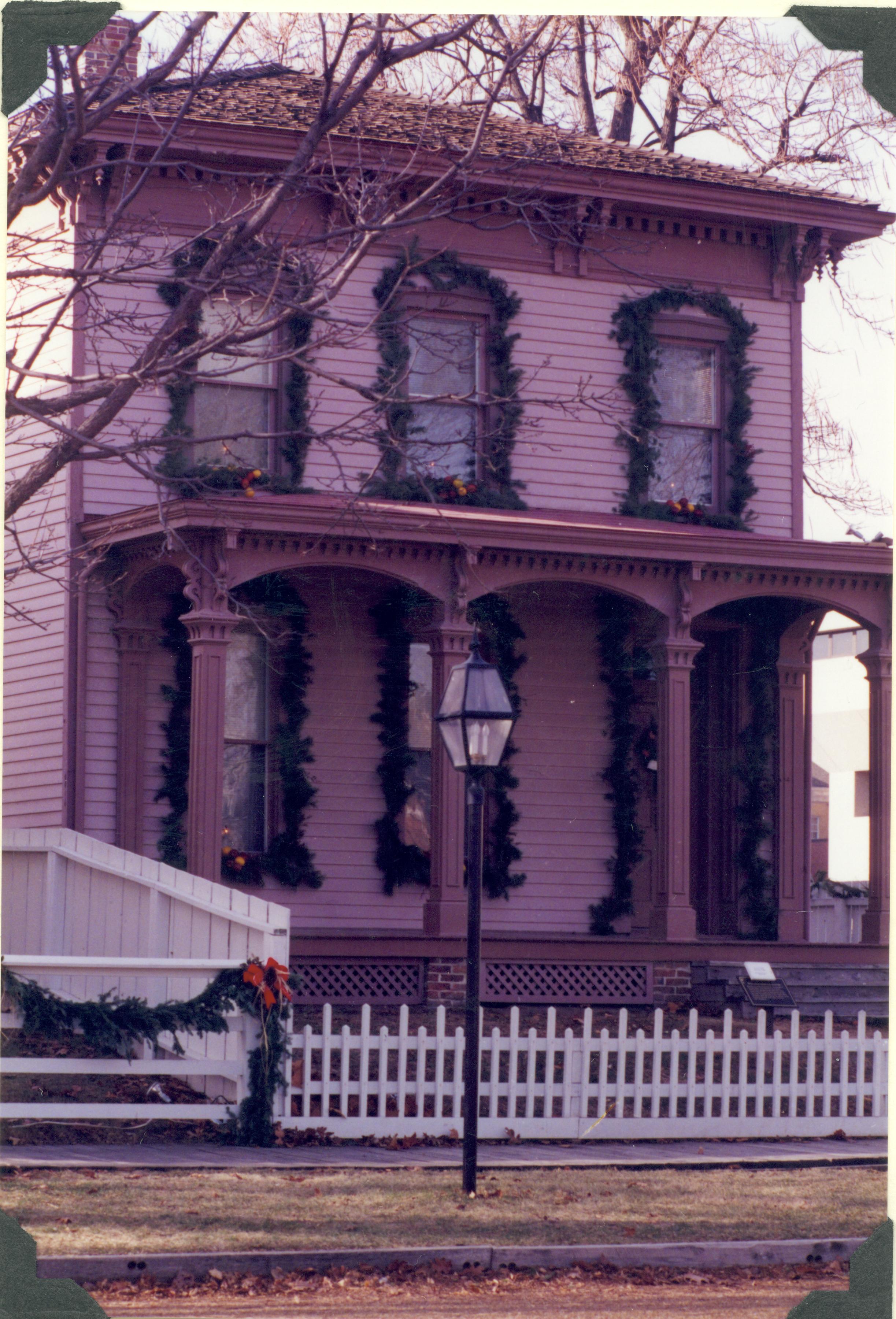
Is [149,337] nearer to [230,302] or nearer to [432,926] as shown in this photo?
[230,302]

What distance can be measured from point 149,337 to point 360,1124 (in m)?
7.49

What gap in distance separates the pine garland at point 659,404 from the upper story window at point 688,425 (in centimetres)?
12

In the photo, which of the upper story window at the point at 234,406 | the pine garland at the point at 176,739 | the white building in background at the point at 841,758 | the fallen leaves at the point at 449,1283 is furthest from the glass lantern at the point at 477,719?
the white building in background at the point at 841,758

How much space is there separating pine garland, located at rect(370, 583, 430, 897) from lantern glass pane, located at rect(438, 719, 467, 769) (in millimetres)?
6295

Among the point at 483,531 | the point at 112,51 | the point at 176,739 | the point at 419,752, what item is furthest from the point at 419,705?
the point at 112,51

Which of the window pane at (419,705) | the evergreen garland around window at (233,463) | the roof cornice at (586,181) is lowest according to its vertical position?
the window pane at (419,705)

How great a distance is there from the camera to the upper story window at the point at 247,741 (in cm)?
1561

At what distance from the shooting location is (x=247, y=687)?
15.8 m

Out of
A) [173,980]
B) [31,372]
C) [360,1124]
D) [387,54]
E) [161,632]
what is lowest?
[360,1124]

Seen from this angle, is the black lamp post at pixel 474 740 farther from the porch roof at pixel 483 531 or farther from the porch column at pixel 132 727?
the porch column at pixel 132 727

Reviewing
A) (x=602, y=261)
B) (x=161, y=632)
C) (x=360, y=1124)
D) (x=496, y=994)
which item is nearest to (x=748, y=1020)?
(x=496, y=994)

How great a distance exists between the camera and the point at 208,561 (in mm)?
13852

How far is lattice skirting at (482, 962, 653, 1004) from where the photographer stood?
14.6 metres

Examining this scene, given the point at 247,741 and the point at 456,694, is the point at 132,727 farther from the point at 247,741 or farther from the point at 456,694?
the point at 456,694
